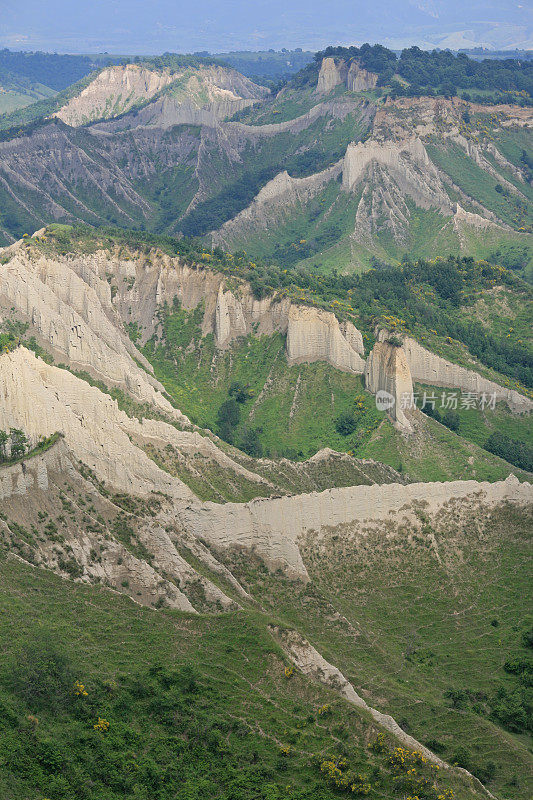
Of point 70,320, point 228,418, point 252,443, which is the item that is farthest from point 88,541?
point 228,418

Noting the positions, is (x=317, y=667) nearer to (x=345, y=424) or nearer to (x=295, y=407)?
(x=345, y=424)

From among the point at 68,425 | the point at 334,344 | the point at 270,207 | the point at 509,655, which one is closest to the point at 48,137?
the point at 270,207

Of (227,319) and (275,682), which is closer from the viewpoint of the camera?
(275,682)

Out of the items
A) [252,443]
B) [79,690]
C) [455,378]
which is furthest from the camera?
[455,378]

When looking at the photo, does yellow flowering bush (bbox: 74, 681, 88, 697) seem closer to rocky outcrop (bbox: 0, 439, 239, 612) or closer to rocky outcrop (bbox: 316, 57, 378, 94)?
rocky outcrop (bbox: 0, 439, 239, 612)

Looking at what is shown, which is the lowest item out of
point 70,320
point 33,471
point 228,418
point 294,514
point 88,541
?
point 294,514

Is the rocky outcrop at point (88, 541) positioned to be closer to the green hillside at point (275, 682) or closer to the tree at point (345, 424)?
the green hillside at point (275, 682)

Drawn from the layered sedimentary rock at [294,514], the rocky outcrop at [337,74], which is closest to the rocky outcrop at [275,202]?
the rocky outcrop at [337,74]
